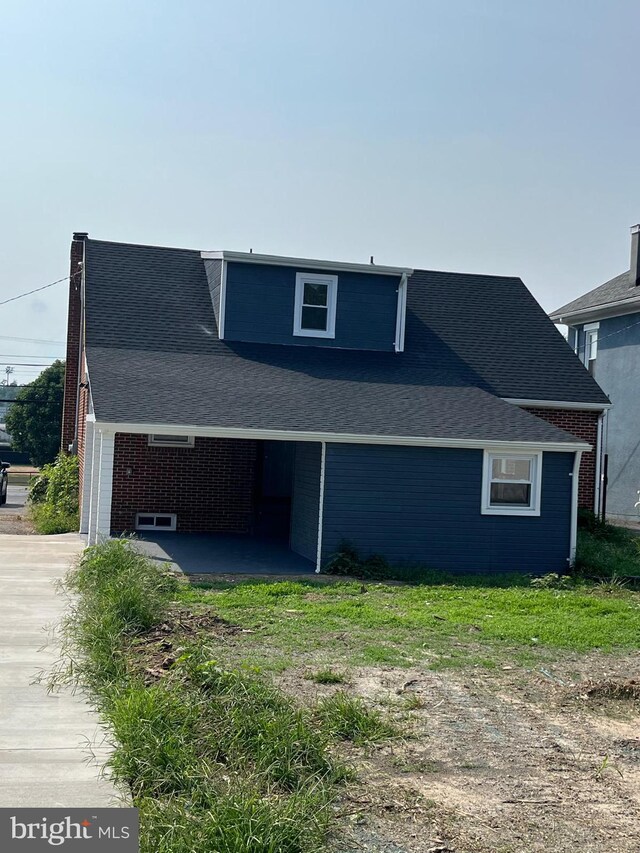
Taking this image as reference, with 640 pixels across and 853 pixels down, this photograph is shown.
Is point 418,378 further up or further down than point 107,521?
further up

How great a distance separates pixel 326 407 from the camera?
16.3 metres

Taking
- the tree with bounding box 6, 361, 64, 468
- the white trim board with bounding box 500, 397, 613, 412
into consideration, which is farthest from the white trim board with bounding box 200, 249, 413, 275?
the tree with bounding box 6, 361, 64, 468

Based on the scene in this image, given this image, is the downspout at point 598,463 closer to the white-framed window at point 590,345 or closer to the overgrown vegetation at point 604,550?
the overgrown vegetation at point 604,550

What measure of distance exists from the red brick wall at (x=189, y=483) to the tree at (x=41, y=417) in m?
36.6

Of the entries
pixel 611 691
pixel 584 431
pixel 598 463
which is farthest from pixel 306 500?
pixel 611 691

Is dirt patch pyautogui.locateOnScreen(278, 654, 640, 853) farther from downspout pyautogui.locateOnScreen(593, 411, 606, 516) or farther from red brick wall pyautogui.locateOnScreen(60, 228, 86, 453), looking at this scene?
red brick wall pyautogui.locateOnScreen(60, 228, 86, 453)

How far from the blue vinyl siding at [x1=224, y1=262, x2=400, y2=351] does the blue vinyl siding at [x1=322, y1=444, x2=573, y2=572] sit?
544cm

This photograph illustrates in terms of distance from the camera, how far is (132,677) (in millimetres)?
7602

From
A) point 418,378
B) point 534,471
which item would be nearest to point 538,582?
point 534,471

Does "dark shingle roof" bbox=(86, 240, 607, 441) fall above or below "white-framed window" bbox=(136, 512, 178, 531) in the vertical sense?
above

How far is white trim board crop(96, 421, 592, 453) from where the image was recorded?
570 inches

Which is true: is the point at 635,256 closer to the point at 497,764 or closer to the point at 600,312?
the point at 600,312

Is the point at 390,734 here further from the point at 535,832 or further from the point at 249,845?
the point at 249,845

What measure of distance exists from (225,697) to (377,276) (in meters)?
14.8
